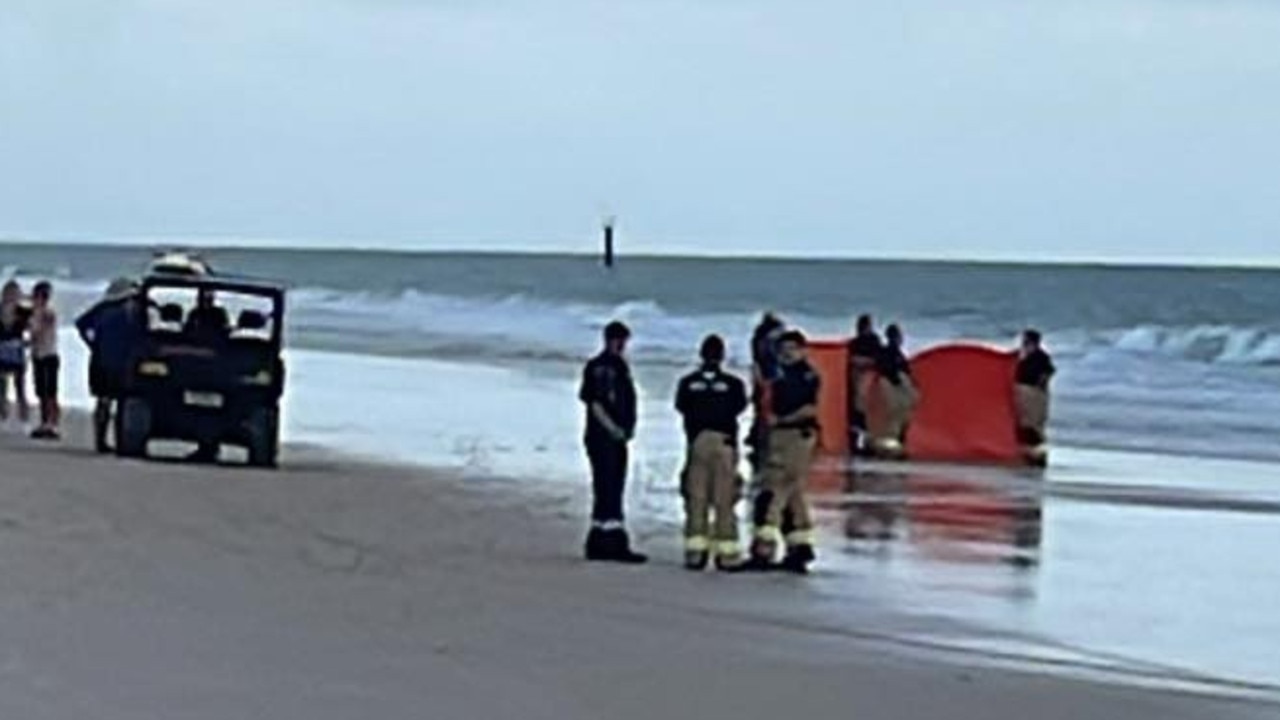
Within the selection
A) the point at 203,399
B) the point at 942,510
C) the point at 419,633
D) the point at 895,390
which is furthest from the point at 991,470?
the point at 419,633

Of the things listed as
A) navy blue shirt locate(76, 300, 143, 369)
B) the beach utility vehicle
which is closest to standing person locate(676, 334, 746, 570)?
the beach utility vehicle

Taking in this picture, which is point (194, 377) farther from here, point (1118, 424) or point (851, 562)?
point (1118, 424)

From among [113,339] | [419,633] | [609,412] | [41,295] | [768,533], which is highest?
[41,295]

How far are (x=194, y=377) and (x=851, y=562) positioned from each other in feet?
23.1

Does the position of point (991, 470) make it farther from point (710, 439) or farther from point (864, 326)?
point (710, 439)

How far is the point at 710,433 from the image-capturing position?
747 inches

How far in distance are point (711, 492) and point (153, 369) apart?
7561mm

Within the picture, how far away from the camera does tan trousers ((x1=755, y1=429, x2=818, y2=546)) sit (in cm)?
1895

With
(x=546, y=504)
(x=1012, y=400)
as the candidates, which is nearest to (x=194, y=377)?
(x=546, y=504)

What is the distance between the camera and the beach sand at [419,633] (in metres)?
13.1

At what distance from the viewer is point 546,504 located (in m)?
24.1

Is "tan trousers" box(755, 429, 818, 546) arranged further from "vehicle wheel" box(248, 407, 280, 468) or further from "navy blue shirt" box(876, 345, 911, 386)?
"navy blue shirt" box(876, 345, 911, 386)

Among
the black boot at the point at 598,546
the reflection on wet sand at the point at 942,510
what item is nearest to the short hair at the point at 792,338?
the black boot at the point at 598,546

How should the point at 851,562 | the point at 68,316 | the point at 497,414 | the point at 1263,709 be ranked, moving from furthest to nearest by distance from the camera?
the point at 68,316 < the point at 497,414 < the point at 851,562 < the point at 1263,709
